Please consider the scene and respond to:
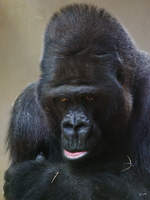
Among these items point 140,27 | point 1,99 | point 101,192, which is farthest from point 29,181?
point 140,27

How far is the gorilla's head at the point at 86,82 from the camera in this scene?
3.42m

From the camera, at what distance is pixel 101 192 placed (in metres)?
3.55

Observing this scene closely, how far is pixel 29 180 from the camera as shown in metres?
3.80

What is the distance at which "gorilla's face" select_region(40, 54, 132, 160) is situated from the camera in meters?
3.40

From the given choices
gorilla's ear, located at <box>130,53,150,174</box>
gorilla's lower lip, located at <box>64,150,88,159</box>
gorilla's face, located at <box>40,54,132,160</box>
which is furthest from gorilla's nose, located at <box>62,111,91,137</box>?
gorilla's ear, located at <box>130,53,150,174</box>

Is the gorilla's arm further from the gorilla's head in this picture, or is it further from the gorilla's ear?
the gorilla's ear

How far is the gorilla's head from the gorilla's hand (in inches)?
12.6

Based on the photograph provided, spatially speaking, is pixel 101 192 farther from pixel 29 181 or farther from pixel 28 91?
pixel 28 91

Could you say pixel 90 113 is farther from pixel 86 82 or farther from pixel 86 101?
pixel 86 82

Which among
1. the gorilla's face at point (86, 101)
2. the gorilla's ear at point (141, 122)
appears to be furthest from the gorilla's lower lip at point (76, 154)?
the gorilla's ear at point (141, 122)

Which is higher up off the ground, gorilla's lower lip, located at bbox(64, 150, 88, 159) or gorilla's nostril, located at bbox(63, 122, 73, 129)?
gorilla's nostril, located at bbox(63, 122, 73, 129)

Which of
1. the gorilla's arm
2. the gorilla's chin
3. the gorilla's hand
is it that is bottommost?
the gorilla's hand

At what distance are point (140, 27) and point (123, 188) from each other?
274cm

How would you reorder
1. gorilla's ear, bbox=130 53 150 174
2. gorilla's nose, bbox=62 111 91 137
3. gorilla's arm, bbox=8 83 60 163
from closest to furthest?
1. gorilla's nose, bbox=62 111 91 137
2. gorilla's ear, bbox=130 53 150 174
3. gorilla's arm, bbox=8 83 60 163
